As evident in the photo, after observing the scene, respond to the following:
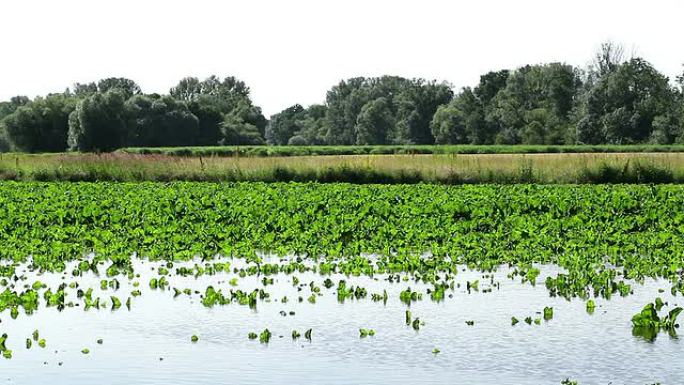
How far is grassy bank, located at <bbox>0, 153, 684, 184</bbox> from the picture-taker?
129 feet

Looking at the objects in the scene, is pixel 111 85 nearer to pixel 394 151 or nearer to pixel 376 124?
pixel 376 124

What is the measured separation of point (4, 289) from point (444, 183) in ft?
82.6

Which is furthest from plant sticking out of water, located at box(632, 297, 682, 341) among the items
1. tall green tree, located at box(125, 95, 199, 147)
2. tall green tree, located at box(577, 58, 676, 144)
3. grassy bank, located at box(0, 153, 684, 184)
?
tall green tree, located at box(125, 95, 199, 147)

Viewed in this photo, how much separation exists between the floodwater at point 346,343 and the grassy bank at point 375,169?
23.5 meters

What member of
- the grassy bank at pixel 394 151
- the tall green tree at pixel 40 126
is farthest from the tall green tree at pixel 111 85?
the grassy bank at pixel 394 151

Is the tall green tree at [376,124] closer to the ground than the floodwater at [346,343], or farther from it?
farther from it

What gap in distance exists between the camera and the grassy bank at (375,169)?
3947cm

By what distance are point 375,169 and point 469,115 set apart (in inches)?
3683

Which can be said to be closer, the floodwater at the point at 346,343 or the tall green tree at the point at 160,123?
the floodwater at the point at 346,343

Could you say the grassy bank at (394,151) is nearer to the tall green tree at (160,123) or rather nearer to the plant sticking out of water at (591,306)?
the tall green tree at (160,123)

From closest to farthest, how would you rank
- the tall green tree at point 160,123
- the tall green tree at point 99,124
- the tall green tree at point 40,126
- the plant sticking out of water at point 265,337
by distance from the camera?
the plant sticking out of water at point 265,337 < the tall green tree at point 99,124 < the tall green tree at point 40,126 < the tall green tree at point 160,123

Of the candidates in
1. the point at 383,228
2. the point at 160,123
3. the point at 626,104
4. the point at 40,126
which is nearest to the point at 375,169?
the point at 383,228

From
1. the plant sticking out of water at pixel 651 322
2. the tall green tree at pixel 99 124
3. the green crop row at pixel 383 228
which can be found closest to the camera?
the plant sticking out of water at pixel 651 322

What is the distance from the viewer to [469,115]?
439 feet
